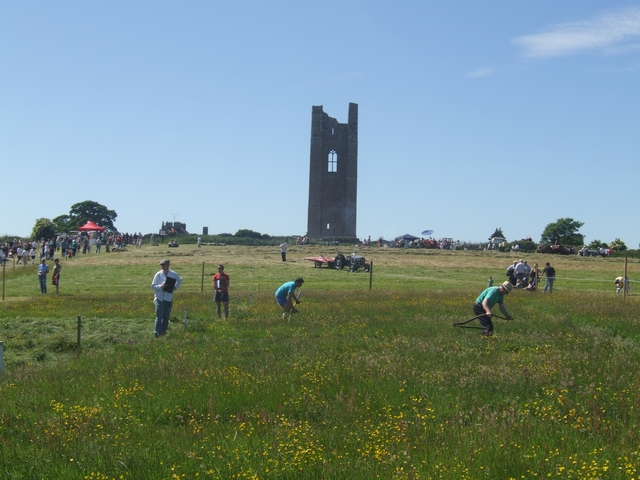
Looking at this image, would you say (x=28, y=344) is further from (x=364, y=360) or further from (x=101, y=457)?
(x=101, y=457)

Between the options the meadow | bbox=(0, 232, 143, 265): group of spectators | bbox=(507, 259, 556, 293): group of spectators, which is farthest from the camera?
bbox=(0, 232, 143, 265): group of spectators

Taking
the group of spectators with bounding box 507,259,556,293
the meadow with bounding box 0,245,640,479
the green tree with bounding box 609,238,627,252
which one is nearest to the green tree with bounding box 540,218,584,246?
the green tree with bounding box 609,238,627,252

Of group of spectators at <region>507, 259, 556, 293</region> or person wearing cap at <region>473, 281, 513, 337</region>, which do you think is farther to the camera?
group of spectators at <region>507, 259, 556, 293</region>

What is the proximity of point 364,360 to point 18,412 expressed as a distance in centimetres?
527

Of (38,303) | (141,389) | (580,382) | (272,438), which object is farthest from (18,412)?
(38,303)

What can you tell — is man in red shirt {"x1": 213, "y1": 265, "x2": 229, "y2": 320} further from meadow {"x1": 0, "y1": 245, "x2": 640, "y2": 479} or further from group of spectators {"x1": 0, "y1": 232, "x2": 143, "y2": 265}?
group of spectators {"x1": 0, "y1": 232, "x2": 143, "y2": 265}

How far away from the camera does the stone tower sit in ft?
309

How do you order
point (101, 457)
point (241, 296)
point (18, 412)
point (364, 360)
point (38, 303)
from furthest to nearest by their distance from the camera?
point (241, 296)
point (38, 303)
point (364, 360)
point (18, 412)
point (101, 457)

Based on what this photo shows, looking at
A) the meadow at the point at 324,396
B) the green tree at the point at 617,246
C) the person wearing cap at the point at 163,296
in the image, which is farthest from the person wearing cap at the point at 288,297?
the green tree at the point at 617,246

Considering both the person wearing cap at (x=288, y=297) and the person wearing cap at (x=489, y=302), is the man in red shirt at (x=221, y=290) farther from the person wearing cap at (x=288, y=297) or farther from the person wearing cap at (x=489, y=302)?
the person wearing cap at (x=489, y=302)

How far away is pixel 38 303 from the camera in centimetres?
2450

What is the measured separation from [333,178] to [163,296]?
3122 inches

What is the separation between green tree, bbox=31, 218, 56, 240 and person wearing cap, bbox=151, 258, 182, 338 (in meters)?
65.4

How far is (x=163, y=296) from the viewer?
1645cm
